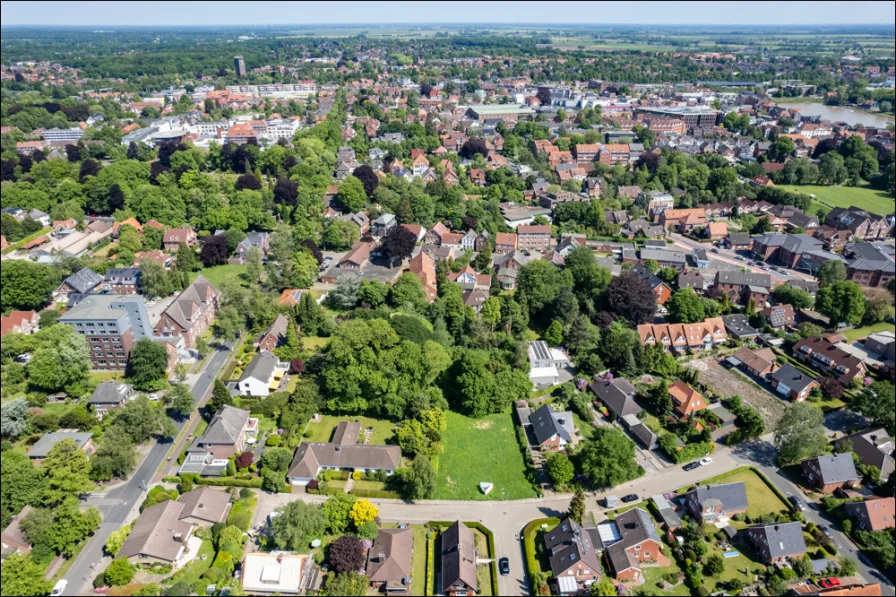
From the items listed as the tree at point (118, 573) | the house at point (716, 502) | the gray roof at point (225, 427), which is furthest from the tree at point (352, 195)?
the house at point (716, 502)

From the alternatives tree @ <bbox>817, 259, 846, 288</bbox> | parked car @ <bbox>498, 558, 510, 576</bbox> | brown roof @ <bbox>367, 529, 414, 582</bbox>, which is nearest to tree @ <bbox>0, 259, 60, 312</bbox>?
brown roof @ <bbox>367, 529, 414, 582</bbox>

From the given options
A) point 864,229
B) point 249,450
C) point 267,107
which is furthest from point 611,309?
point 267,107

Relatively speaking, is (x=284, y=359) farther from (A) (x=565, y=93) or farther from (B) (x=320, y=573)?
(A) (x=565, y=93)

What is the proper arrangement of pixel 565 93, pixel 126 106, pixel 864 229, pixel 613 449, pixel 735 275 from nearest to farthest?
pixel 613 449
pixel 735 275
pixel 864 229
pixel 126 106
pixel 565 93

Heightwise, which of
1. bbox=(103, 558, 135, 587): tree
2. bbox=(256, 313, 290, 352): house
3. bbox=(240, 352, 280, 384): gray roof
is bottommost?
bbox=(103, 558, 135, 587): tree

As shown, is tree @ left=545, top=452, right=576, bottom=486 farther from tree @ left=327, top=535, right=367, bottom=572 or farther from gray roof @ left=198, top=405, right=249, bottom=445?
gray roof @ left=198, top=405, right=249, bottom=445

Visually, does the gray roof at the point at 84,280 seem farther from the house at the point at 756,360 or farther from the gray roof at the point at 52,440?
the house at the point at 756,360
